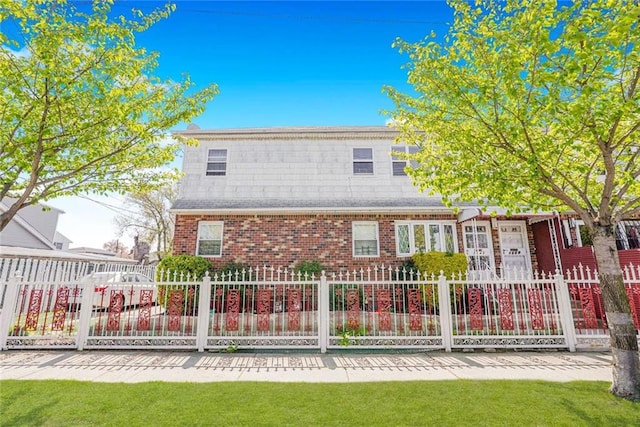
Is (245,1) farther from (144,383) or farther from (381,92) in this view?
(144,383)

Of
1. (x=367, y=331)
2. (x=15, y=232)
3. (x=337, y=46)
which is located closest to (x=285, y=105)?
(x=337, y=46)

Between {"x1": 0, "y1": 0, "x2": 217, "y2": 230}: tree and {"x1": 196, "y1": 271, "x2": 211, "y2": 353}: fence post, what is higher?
{"x1": 0, "y1": 0, "x2": 217, "y2": 230}: tree

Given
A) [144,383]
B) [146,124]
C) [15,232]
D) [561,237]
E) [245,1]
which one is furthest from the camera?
[15,232]

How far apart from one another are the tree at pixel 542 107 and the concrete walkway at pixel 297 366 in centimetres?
164

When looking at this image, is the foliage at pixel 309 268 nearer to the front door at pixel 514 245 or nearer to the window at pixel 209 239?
the window at pixel 209 239

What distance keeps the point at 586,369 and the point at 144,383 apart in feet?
25.6

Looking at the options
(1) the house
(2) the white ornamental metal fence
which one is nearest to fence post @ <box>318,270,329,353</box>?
(2) the white ornamental metal fence

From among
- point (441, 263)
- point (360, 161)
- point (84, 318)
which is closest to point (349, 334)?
point (441, 263)

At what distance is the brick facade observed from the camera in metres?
12.0

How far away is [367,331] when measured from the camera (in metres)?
7.62

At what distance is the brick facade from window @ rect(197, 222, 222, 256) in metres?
0.19

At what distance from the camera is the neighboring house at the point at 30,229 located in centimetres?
1884

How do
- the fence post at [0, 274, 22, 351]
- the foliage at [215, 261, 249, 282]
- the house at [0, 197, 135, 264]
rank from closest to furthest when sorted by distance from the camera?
1. the fence post at [0, 274, 22, 351]
2. the foliage at [215, 261, 249, 282]
3. the house at [0, 197, 135, 264]

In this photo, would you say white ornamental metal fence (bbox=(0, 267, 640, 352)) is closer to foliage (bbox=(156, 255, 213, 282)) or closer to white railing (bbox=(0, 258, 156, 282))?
foliage (bbox=(156, 255, 213, 282))
